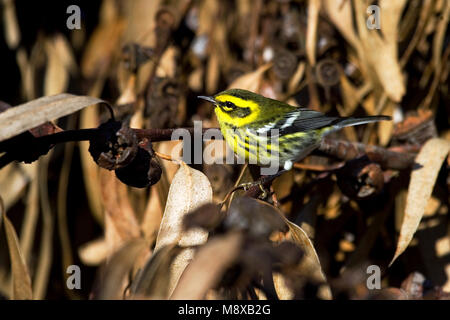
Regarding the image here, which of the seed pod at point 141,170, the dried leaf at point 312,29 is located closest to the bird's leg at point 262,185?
the seed pod at point 141,170

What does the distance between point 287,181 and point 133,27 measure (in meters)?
1.42

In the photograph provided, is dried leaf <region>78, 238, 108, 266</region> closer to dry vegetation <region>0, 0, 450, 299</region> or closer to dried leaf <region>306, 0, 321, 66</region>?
dry vegetation <region>0, 0, 450, 299</region>

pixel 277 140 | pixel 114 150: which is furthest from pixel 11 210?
pixel 114 150

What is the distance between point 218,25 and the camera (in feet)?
9.50

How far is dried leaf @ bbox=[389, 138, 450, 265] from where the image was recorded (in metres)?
1.84

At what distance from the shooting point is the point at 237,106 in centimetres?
220

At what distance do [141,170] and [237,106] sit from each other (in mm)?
907

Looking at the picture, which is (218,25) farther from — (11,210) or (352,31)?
(11,210)

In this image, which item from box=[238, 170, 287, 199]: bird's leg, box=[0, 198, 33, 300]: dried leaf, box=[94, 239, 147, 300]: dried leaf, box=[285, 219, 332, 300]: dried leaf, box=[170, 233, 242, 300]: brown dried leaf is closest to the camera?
box=[170, 233, 242, 300]: brown dried leaf

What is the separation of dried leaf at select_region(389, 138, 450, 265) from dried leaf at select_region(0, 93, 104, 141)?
3.75ft

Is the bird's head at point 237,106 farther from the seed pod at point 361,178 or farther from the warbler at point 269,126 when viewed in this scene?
the seed pod at point 361,178

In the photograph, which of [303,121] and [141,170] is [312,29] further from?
[141,170]

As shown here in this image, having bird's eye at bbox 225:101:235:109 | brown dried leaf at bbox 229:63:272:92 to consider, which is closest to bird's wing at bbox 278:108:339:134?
bird's eye at bbox 225:101:235:109

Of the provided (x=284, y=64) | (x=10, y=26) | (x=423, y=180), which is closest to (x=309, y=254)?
(x=423, y=180)
